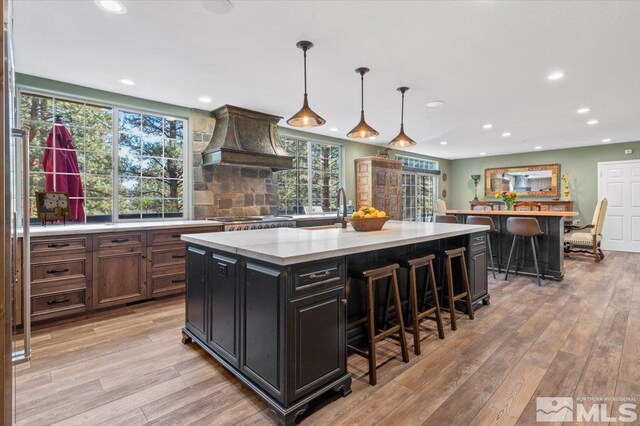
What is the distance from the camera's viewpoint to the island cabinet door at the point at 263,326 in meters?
1.74

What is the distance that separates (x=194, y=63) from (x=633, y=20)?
3.58m

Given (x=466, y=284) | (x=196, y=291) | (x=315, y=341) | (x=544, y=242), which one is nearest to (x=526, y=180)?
(x=544, y=242)

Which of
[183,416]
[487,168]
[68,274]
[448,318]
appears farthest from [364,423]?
[487,168]

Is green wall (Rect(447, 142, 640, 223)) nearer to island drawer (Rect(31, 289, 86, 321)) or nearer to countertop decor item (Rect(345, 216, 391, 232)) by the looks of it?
countertop decor item (Rect(345, 216, 391, 232))

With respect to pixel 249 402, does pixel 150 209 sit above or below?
above

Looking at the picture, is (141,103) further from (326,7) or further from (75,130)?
(326,7)

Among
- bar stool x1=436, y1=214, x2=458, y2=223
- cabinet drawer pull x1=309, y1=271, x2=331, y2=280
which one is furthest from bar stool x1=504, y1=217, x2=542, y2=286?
cabinet drawer pull x1=309, y1=271, x2=331, y2=280

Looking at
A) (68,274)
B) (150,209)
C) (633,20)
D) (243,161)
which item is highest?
(633,20)

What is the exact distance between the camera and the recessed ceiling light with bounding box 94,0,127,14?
221cm

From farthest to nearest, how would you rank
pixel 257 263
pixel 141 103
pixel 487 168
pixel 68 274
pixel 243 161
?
1. pixel 487 168
2. pixel 243 161
3. pixel 141 103
4. pixel 68 274
5. pixel 257 263

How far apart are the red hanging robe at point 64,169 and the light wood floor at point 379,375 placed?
137cm

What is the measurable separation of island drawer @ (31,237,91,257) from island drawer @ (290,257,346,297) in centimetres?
265

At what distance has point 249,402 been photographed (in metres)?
1.91

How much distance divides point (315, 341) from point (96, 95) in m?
3.95
